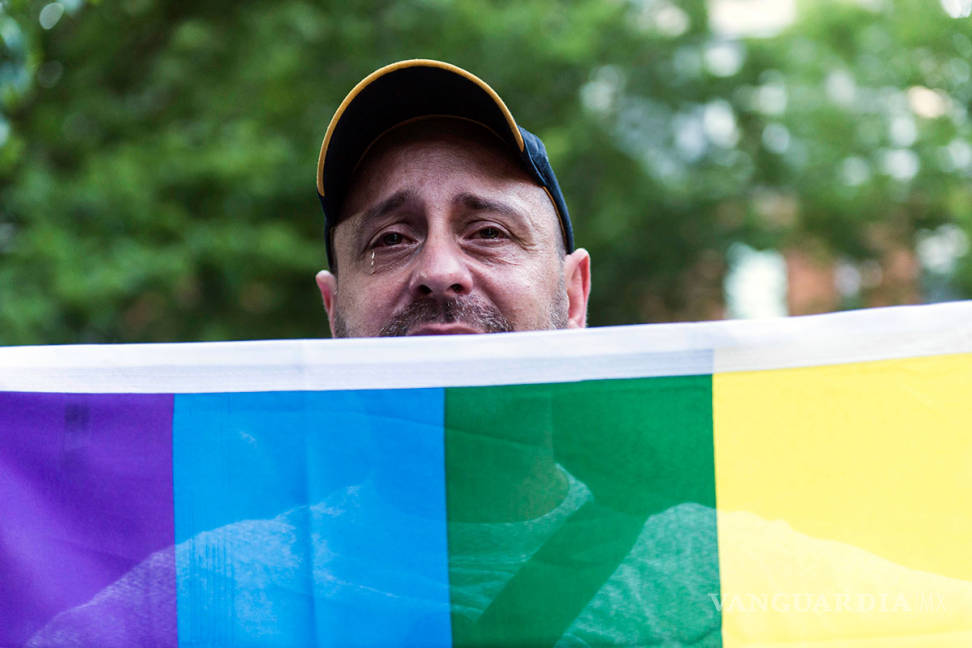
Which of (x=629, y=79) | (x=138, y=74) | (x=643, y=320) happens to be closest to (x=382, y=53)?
(x=138, y=74)

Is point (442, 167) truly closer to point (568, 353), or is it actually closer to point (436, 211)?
point (436, 211)

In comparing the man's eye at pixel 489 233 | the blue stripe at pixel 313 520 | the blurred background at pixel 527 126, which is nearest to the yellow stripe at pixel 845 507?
the blue stripe at pixel 313 520

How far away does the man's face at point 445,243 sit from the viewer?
2.23 metres

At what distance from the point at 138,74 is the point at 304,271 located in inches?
111

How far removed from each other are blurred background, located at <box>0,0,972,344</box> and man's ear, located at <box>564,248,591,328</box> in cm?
172

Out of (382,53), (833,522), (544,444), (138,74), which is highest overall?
(382,53)

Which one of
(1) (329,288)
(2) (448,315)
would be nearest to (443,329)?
(2) (448,315)

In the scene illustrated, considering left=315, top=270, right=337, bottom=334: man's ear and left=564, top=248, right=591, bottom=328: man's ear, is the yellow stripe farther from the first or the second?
left=315, top=270, right=337, bottom=334: man's ear

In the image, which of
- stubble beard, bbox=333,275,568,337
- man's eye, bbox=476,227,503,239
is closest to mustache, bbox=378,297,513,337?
stubble beard, bbox=333,275,568,337

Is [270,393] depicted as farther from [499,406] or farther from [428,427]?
[499,406]

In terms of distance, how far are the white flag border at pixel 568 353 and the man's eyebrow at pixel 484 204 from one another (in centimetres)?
68

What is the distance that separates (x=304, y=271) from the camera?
36.0ft

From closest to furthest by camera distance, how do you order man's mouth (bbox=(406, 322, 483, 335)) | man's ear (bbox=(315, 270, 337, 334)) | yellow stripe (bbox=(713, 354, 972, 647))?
yellow stripe (bbox=(713, 354, 972, 647))
man's mouth (bbox=(406, 322, 483, 335))
man's ear (bbox=(315, 270, 337, 334))

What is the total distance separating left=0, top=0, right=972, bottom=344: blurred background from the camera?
8.33 metres
